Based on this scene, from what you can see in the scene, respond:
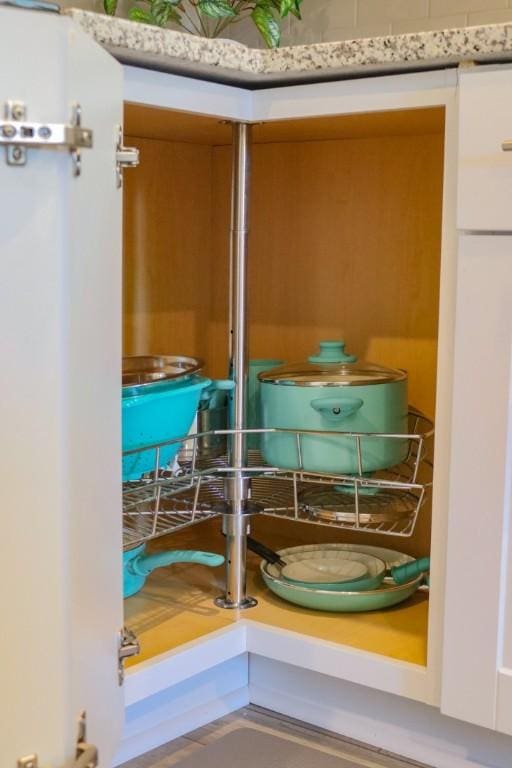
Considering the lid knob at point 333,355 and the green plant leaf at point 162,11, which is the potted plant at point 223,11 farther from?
→ the lid knob at point 333,355

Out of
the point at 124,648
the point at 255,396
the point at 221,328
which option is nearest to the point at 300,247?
the point at 221,328

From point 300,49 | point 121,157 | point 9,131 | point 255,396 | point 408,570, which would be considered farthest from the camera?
point 255,396

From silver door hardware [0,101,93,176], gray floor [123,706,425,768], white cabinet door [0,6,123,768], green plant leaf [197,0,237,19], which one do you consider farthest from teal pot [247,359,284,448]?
silver door hardware [0,101,93,176]

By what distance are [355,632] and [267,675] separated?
0.60 feet

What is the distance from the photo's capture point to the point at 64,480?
82 centimetres

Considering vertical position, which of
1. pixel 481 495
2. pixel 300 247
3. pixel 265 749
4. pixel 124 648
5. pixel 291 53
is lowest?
pixel 265 749

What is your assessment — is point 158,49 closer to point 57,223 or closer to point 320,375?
point 57,223

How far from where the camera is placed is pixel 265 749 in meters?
1.37

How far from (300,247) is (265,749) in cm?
86

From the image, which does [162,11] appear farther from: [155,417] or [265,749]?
[265,749]

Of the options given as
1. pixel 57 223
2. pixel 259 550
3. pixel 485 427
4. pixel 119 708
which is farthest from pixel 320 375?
pixel 57 223

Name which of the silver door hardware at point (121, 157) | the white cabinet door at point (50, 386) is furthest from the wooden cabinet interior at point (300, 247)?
the white cabinet door at point (50, 386)

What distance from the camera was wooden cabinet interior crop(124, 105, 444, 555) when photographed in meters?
1.67

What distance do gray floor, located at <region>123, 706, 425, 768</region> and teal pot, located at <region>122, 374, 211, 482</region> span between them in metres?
0.37
